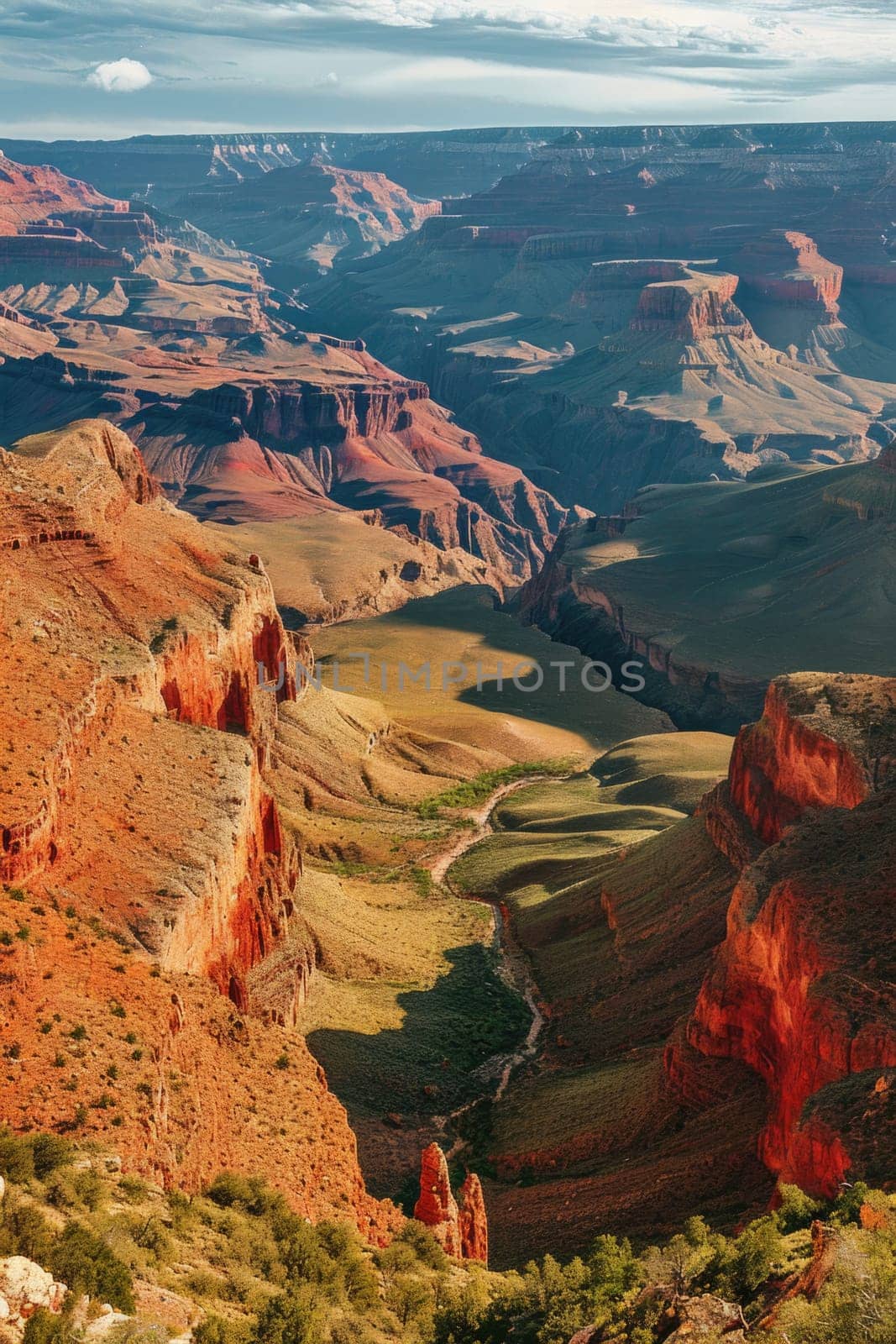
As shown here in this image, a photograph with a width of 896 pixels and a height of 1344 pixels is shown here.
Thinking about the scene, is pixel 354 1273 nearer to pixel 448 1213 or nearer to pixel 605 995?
pixel 448 1213

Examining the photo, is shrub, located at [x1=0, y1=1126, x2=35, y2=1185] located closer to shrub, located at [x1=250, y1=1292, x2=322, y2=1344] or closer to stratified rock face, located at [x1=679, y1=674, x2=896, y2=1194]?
shrub, located at [x1=250, y1=1292, x2=322, y2=1344]

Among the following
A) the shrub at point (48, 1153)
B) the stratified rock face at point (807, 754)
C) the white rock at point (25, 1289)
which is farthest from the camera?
the stratified rock face at point (807, 754)

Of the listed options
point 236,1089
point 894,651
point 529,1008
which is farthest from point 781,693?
point 894,651

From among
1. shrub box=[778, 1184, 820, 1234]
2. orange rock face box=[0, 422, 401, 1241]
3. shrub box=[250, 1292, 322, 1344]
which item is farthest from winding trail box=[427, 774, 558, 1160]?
shrub box=[250, 1292, 322, 1344]

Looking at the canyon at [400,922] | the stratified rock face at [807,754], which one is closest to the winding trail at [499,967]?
the canyon at [400,922]

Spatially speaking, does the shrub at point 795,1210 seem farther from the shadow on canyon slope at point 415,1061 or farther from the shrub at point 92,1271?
the shadow on canyon slope at point 415,1061
